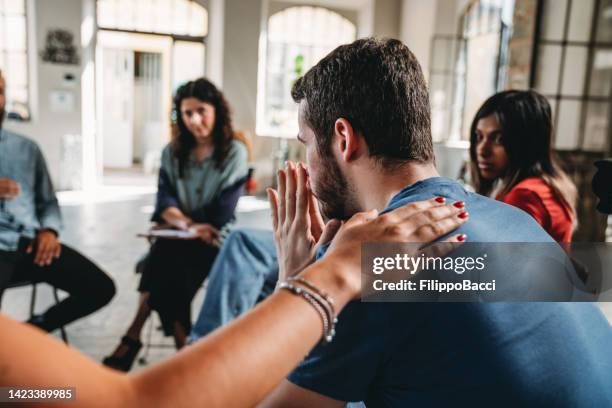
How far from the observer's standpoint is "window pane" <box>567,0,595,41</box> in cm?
478

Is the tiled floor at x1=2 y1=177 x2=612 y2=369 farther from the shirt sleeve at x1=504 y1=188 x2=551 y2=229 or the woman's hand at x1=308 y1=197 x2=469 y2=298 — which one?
the woman's hand at x1=308 y1=197 x2=469 y2=298

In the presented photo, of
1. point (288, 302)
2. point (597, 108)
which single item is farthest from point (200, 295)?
point (597, 108)

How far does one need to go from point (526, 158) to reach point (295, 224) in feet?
5.02

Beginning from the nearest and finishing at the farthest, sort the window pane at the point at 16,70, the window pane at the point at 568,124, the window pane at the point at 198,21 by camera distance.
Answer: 1. the window pane at the point at 568,124
2. the window pane at the point at 16,70
3. the window pane at the point at 198,21

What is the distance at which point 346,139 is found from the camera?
1.09 meters

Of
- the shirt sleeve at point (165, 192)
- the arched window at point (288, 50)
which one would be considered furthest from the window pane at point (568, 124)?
the arched window at point (288, 50)

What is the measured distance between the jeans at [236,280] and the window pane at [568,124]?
3.52 meters

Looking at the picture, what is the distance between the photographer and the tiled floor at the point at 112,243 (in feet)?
10.3

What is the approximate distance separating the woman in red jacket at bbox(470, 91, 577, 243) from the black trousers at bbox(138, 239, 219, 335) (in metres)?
1.58

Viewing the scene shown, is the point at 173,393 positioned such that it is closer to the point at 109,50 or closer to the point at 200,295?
the point at 200,295

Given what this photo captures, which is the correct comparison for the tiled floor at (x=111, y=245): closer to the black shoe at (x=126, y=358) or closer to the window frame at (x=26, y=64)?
the black shoe at (x=126, y=358)

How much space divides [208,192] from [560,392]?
98.7 inches

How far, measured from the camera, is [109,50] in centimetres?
1088

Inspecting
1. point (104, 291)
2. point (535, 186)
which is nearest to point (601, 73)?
point (535, 186)
